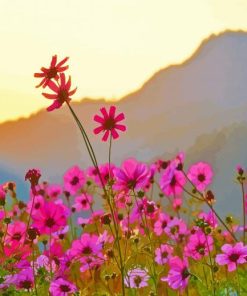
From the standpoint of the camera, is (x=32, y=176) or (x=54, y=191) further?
(x=54, y=191)

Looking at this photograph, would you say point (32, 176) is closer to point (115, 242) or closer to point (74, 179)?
point (115, 242)

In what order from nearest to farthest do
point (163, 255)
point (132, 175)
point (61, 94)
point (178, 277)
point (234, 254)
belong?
point (61, 94) < point (132, 175) < point (178, 277) < point (234, 254) < point (163, 255)

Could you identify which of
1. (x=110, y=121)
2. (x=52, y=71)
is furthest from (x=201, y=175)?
(x=52, y=71)

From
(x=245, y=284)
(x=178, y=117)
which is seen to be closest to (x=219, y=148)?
(x=178, y=117)

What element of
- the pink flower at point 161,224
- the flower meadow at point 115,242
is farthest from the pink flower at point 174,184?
the pink flower at point 161,224

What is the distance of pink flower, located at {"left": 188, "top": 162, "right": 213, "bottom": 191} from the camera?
350 centimetres

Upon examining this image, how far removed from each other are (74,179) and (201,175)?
84 cm

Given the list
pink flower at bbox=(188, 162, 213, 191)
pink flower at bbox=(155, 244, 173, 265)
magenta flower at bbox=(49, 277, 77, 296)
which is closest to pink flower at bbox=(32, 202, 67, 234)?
magenta flower at bbox=(49, 277, 77, 296)

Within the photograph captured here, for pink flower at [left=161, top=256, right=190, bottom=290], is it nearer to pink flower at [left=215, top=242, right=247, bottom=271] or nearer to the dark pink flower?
pink flower at [left=215, top=242, right=247, bottom=271]

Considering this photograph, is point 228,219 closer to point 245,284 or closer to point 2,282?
point 245,284

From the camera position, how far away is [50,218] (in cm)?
273

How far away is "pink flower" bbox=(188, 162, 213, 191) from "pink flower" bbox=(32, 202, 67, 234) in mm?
938

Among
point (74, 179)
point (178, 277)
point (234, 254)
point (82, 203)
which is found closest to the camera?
point (178, 277)

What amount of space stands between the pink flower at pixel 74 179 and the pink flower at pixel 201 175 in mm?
769
